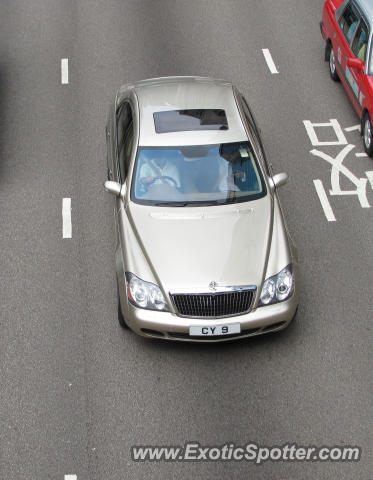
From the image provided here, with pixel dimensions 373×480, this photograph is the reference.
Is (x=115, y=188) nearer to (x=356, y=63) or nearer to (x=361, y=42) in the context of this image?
(x=356, y=63)

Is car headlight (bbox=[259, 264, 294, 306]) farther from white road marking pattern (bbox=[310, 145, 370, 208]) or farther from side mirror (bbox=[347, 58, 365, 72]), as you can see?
side mirror (bbox=[347, 58, 365, 72])

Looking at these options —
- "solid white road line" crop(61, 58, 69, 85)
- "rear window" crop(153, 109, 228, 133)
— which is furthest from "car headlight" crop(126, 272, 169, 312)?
"solid white road line" crop(61, 58, 69, 85)

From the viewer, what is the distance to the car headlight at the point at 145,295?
820 centimetres

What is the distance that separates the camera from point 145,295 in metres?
8.26

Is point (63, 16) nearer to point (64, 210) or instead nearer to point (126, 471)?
point (64, 210)

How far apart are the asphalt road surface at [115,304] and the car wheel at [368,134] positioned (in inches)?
11.5

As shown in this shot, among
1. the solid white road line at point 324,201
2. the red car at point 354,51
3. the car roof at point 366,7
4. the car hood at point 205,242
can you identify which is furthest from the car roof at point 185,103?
the car roof at point 366,7

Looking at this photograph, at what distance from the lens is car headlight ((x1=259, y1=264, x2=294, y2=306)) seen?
27.2 ft

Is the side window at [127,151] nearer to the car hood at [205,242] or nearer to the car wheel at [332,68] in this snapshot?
the car hood at [205,242]

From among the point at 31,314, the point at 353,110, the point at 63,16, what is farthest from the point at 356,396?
the point at 63,16

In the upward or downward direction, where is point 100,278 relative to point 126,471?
upward

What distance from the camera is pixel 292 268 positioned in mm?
8578

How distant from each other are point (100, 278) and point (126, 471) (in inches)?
116

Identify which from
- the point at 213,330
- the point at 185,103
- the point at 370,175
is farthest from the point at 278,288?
the point at 370,175
